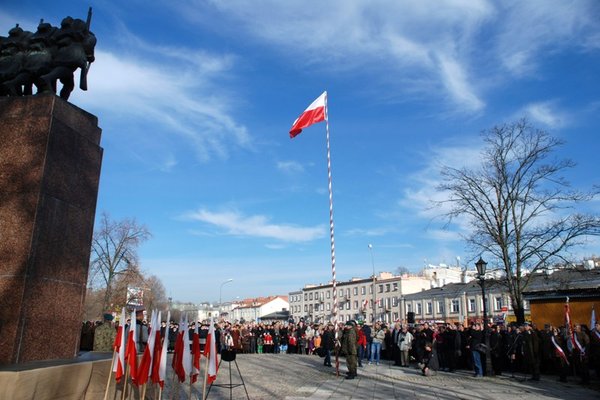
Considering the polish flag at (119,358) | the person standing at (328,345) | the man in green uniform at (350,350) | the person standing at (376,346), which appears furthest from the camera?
the person standing at (376,346)

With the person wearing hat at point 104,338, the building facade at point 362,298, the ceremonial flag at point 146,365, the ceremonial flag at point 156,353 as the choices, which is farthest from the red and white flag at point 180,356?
the building facade at point 362,298

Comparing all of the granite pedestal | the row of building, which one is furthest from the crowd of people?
the row of building

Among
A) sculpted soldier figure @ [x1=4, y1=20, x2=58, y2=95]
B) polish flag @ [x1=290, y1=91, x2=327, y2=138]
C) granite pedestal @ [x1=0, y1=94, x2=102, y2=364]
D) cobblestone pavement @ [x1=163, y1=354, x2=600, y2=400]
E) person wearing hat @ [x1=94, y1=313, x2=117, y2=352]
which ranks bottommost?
cobblestone pavement @ [x1=163, y1=354, x2=600, y2=400]

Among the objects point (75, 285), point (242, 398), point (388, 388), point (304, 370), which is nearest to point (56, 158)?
point (75, 285)

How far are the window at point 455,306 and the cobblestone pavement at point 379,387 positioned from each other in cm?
6204

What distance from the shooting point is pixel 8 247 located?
7008mm

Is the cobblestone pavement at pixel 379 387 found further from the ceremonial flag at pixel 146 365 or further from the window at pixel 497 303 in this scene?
the window at pixel 497 303

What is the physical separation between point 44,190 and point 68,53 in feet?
8.74

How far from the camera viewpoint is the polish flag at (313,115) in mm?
21511

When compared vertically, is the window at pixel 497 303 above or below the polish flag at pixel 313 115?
below

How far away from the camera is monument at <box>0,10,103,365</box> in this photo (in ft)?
22.7

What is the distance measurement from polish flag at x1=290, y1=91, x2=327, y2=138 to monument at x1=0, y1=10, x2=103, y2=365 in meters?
13.4

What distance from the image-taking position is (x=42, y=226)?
23.6 ft

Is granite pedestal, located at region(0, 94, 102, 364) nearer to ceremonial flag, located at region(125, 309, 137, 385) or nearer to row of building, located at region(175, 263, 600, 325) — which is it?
ceremonial flag, located at region(125, 309, 137, 385)
